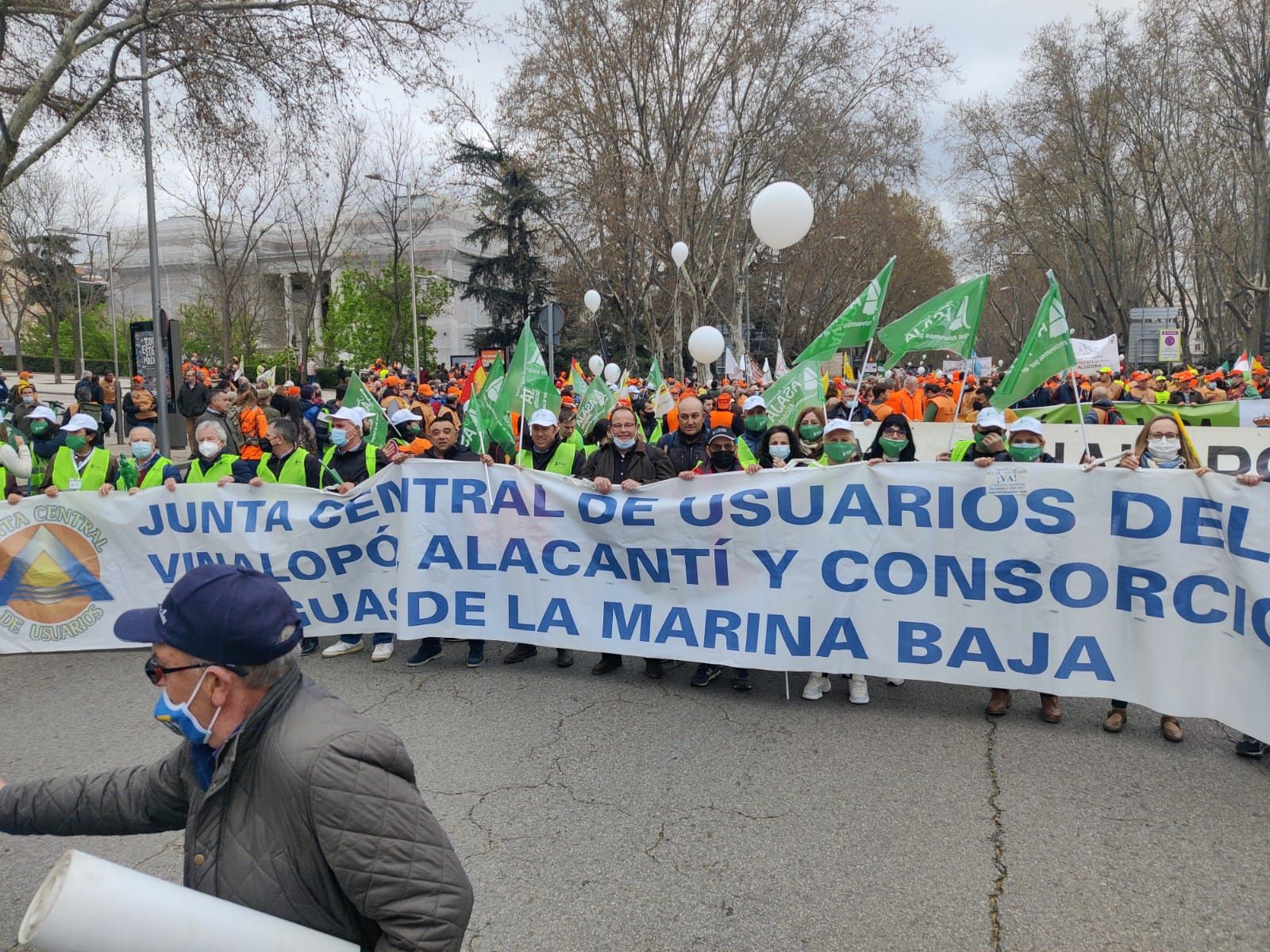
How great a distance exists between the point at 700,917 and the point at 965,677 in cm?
248

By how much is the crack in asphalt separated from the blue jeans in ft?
12.3

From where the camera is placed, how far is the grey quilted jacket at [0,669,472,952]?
167 cm

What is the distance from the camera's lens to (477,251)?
63906 mm

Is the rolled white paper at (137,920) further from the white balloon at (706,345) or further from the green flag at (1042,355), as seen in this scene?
the white balloon at (706,345)

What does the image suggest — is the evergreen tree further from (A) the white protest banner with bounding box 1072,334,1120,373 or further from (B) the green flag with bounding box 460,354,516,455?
(B) the green flag with bounding box 460,354,516,455

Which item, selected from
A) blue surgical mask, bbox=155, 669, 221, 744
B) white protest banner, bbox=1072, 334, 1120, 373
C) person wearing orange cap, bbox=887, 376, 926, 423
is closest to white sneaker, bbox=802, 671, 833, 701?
blue surgical mask, bbox=155, 669, 221, 744

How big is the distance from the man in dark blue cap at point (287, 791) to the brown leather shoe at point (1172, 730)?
4307mm

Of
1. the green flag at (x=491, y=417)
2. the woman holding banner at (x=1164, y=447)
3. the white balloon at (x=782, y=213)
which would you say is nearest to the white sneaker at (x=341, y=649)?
the green flag at (x=491, y=417)

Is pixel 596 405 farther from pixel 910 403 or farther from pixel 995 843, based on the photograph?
pixel 910 403

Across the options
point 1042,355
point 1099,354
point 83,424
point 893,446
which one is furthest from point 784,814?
point 1099,354

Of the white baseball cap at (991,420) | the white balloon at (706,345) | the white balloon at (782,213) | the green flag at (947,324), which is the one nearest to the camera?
the white baseball cap at (991,420)

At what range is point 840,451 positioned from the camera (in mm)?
6316

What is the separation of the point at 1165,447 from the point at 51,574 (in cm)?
719

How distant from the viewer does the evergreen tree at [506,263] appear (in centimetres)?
3741
